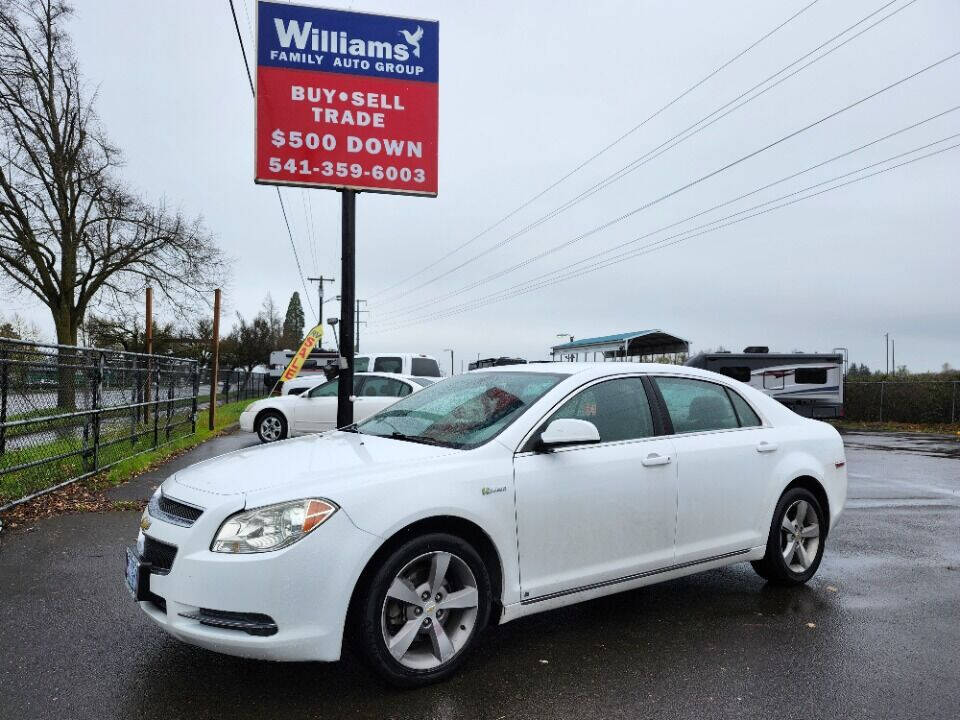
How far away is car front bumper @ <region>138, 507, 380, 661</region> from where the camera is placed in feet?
9.96

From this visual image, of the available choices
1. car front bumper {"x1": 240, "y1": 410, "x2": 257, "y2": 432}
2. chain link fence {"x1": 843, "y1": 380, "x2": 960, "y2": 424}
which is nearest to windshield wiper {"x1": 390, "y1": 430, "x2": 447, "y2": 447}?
car front bumper {"x1": 240, "y1": 410, "x2": 257, "y2": 432}

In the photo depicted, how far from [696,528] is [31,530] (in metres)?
5.56

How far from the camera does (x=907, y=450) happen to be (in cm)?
1548

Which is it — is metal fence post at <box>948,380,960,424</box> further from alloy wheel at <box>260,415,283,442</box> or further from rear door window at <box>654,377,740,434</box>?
rear door window at <box>654,377,740,434</box>

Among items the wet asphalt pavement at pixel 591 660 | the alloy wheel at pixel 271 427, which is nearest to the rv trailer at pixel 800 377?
the alloy wheel at pixel 271 427

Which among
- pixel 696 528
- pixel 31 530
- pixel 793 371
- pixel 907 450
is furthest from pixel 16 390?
pixel 793 371

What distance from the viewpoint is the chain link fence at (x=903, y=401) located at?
2414cm

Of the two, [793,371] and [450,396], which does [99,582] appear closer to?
[450,396]

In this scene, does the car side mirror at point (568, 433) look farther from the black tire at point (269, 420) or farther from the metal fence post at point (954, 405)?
the metal fence post at point (954, 405)

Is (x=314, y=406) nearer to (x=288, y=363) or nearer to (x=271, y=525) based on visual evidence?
(x=271, y=525)

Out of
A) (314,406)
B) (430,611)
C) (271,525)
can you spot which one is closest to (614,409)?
(430,611)

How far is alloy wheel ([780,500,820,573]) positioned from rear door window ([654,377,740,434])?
29.8 inches

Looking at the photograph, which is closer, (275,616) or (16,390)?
(275,616)

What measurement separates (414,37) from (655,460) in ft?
26.6
